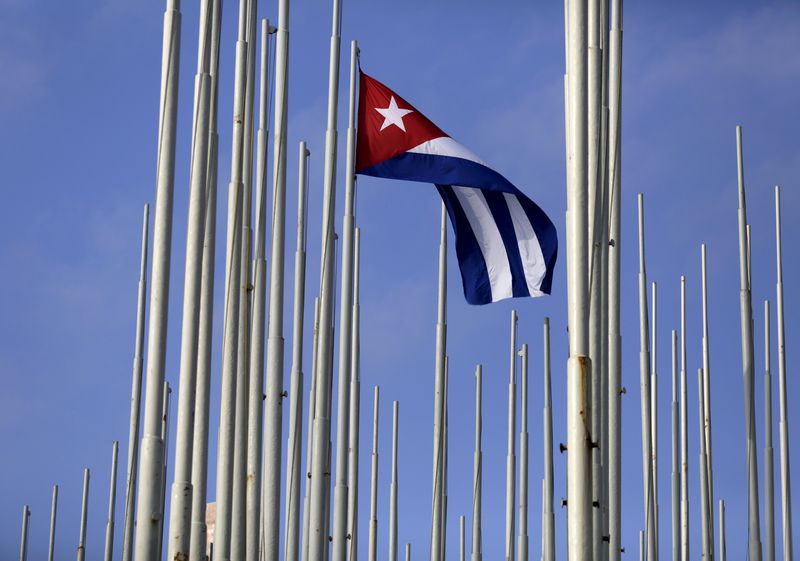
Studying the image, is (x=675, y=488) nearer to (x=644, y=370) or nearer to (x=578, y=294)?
(x=644, y=370)

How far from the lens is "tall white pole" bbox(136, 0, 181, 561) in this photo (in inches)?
559

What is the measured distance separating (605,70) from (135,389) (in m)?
13.9

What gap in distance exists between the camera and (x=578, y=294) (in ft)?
43.0

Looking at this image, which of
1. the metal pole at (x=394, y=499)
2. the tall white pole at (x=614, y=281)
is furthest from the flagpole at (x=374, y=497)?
the tall white pole at (x=614, y=281)

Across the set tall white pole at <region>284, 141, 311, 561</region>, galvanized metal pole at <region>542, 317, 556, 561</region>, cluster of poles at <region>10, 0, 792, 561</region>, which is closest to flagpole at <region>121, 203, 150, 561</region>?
cluster of poles at <region>10, 0, 792, 561</region>

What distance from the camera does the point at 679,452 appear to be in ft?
104

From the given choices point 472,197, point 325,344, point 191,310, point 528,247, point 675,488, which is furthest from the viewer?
point 675,488

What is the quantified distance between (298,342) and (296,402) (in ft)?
3.67

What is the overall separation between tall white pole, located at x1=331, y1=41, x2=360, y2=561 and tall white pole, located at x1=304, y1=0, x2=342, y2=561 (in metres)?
0.49

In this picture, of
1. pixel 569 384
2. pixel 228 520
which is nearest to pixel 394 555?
pixel 228 520

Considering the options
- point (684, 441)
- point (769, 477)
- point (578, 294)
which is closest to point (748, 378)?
point (769, 477)

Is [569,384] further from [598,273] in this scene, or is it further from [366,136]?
[366,136]

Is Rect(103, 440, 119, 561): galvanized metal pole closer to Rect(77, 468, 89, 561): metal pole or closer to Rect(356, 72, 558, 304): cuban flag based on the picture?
Rect(77, 468, 89, 561): metal pole

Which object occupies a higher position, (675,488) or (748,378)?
(748,378)
